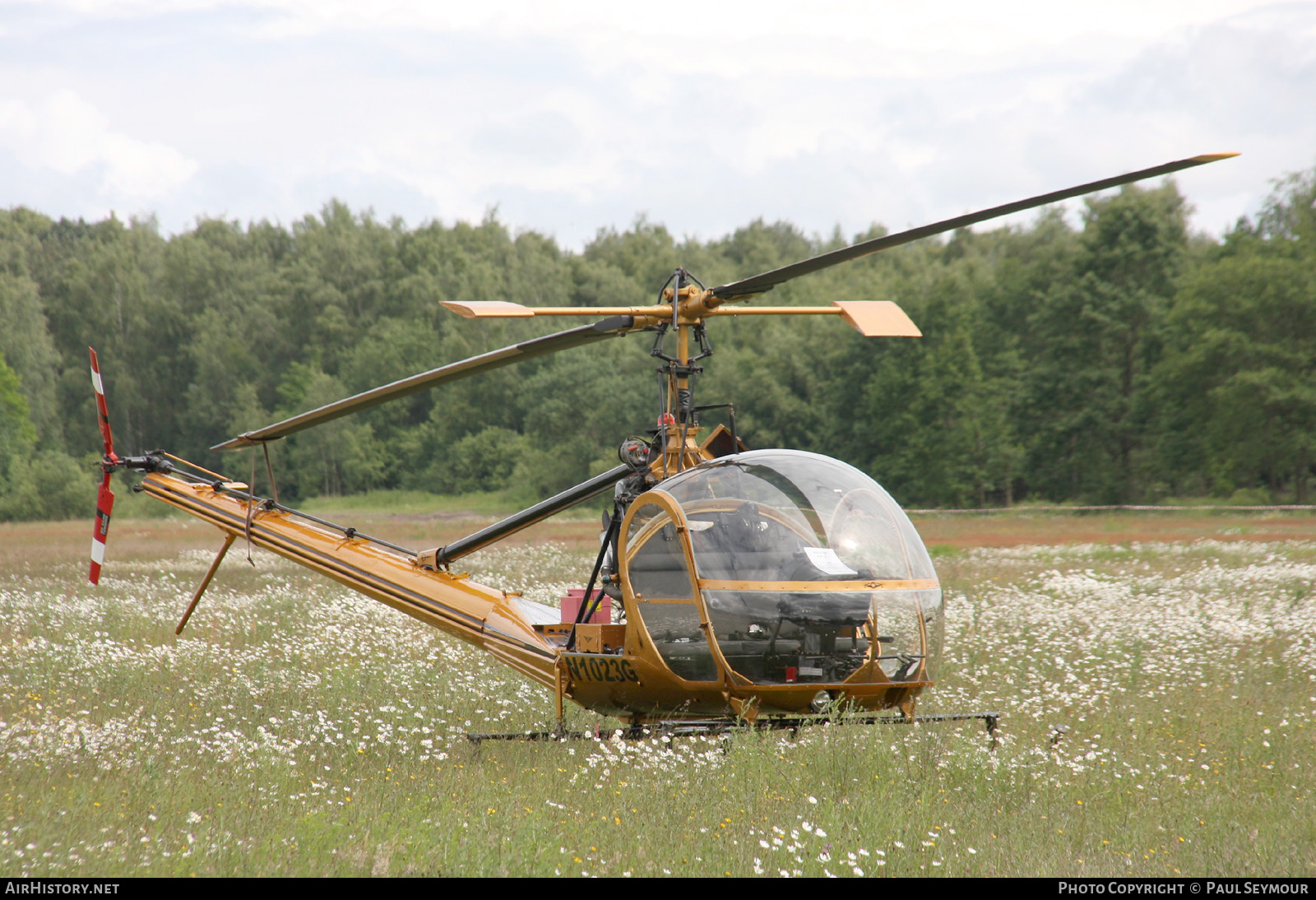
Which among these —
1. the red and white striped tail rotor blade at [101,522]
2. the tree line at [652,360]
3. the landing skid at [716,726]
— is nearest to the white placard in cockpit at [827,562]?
the landing skid at [716,726]

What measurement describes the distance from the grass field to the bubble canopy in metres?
0.51

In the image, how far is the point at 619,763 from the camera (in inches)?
248

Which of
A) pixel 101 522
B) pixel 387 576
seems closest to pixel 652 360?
pixel 101 522

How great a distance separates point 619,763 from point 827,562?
1751 millimetres

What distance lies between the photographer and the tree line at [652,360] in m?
42.6

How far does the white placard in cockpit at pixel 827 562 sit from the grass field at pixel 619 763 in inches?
36.6

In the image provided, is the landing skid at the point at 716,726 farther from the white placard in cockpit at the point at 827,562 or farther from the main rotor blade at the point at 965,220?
the main rotor blade at the point at 965,220

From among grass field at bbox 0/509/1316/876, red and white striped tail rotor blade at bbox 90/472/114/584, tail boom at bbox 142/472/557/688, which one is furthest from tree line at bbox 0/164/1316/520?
red and white striped tail rotor blade at bbox 90/472/114/584

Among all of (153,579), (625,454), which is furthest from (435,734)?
(153,579)

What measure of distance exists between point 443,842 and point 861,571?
2.65 meters

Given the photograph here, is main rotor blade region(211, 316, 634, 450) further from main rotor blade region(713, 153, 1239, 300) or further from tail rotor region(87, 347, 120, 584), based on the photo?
tail rotor region(87, 347, 120, 584)

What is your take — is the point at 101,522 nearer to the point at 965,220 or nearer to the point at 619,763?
the point at 619,763

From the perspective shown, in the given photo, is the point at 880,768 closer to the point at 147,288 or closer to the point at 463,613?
the point at 463,613

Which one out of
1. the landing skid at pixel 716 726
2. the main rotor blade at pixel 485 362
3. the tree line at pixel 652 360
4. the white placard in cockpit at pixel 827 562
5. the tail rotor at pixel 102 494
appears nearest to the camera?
the white placard in cockpit at pixel 827 562
